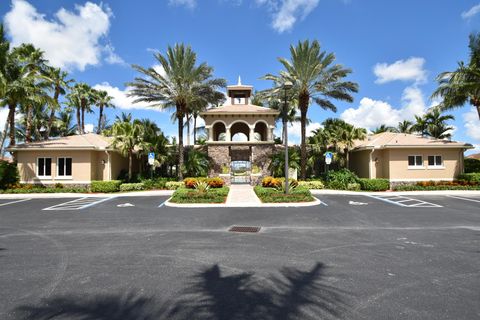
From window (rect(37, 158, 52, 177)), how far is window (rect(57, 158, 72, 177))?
798 millimetres

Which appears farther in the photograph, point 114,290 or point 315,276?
point 315,276

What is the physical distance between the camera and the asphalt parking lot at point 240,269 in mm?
4152

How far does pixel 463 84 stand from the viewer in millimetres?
22500

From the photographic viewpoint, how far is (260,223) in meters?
10.5

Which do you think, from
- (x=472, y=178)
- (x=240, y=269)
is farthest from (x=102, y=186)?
(x=472, y=178)

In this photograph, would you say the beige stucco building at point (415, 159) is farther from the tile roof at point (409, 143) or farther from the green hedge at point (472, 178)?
the green hedge at point (472, 178)

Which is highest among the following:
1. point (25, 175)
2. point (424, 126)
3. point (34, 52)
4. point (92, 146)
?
point (34, 52)

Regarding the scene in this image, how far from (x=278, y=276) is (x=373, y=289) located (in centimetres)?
168

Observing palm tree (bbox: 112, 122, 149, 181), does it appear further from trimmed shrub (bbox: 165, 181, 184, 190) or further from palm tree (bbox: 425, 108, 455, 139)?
palm tree (bbox: 425, 108, 455, 139)

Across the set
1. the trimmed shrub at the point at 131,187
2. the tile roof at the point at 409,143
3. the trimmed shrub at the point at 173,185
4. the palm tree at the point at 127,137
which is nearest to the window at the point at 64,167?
the palm tree at the point at 127,137

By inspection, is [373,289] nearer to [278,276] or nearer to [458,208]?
[278,276]

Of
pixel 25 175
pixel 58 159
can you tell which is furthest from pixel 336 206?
pixel 25 175

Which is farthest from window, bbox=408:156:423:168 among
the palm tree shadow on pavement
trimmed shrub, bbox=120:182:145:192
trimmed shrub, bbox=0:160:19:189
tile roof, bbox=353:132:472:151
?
trimmed shrub, bbox=0:160:19:189

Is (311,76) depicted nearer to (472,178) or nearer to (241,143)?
(241,143)
